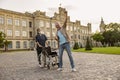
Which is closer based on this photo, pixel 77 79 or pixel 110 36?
pixel 77 79

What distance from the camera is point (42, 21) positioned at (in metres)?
60.1

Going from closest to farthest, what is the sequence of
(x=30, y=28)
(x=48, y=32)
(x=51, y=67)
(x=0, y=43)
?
(x=51, y=67) < (x=0, y=43) < (x=30, y=28) < (x=48, y=32)

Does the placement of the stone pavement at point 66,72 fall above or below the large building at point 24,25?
below

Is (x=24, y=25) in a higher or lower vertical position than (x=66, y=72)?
higher

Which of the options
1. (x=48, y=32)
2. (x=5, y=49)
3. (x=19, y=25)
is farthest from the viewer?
(x=48, y=32)

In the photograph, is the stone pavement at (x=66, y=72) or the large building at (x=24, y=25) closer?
the stone pavement at (x=66, y=72)

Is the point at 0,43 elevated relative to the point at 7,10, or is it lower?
lower

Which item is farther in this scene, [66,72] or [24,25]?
[24,25]

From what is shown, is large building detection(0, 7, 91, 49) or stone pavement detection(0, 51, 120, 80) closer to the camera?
stone pavement detection(0, 51, 120, 80)

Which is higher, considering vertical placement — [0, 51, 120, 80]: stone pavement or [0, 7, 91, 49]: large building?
[0, 7, 91, 49]: large building

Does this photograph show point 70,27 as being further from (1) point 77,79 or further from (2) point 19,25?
(1) point 77,79

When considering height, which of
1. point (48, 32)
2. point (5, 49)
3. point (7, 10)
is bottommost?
point (5, 49)

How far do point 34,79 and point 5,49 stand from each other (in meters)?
43.6

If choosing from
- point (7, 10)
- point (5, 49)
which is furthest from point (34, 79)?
point (7, 10)
